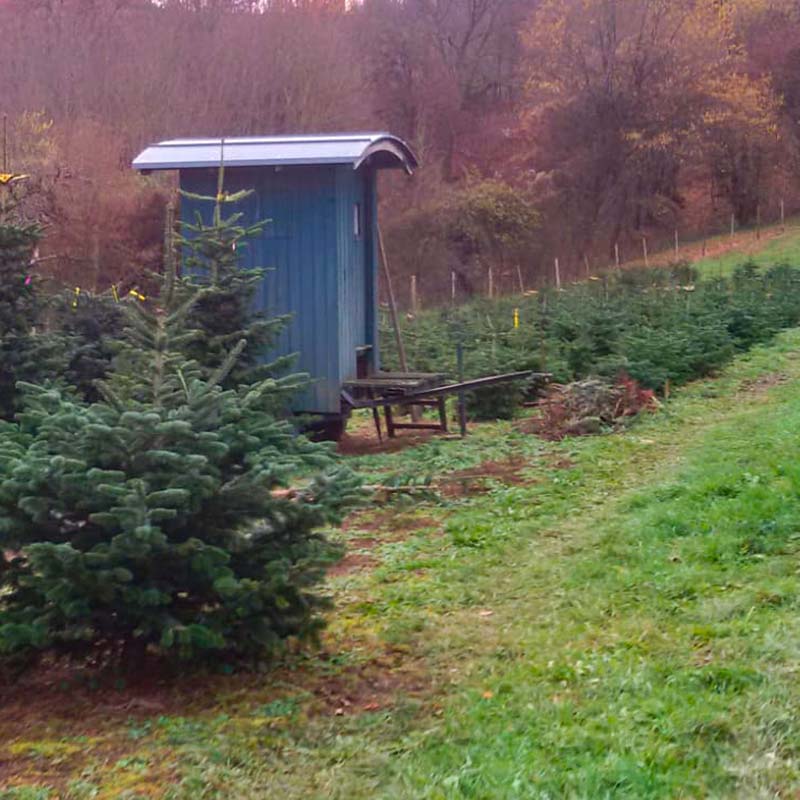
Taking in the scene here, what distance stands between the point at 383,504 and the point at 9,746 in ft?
15.4

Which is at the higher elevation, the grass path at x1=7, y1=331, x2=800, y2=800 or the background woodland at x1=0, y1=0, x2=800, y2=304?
the background woodland at x1=0, y1=0, x2=800, y2=304

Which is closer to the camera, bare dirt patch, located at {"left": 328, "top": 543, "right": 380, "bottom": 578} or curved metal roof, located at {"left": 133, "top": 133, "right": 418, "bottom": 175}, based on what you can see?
bare dirt patch, located at {"left": 328, "top": 543, "right": 380, "bottom": 578}

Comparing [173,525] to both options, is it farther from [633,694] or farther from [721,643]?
[721,643]

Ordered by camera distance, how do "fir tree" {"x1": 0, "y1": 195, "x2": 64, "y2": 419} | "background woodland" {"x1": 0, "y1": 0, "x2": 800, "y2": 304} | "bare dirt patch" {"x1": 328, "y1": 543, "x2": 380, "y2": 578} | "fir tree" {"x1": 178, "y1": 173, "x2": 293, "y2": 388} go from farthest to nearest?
"background woodland" {"x1": 0, "y1": 0, "x2": 800, "y2": 304}
"fir tree" {"x1": 178, "y1": 173, "x2": 293, "y2": 388}
"fir tree" {"x1": 0, "y1": 195, "x2": 64, "y2": 419}
"bare dirt patch" {"x1": 328, "y1": 543, "x2": 380, "y2": 578}

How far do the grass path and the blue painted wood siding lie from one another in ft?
13.2

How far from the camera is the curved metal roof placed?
1196 cm

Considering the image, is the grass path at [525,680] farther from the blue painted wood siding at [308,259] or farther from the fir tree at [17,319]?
the blue painted wood siding at [308,259]

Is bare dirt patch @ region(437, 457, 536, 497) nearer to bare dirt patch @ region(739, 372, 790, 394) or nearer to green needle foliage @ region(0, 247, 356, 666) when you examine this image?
green needle foliage @ region(0, 247, 356, 666)

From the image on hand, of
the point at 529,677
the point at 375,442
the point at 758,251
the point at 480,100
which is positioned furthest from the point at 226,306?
the point at 480,100

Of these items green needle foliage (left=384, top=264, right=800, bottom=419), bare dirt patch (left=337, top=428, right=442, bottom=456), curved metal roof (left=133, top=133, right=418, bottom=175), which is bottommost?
bare dirt patch (left=337, top=428, right=442, bottom=456)

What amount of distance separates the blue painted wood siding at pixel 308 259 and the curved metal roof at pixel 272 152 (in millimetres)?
216

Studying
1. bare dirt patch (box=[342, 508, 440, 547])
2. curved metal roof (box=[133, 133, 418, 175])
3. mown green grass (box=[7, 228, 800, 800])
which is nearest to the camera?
mown green grass (box=[7, 228, 800, 800])

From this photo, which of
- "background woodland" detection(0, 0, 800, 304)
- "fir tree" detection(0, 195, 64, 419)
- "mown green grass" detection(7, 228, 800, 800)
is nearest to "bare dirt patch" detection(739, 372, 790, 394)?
"mown green grass" detection(7, 228, 800, 800)

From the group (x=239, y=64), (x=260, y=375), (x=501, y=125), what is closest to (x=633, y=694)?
(x=260, y=375)
